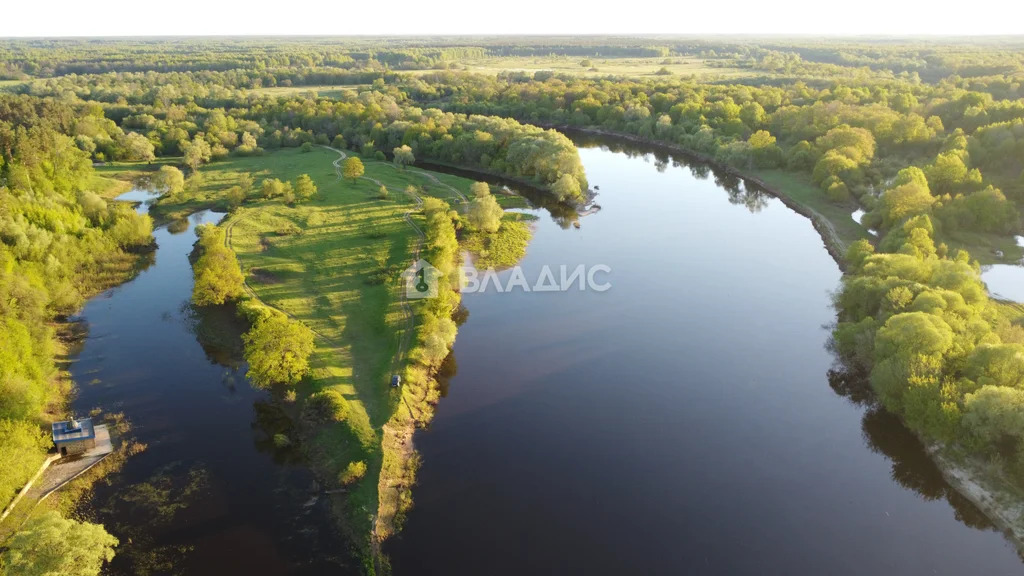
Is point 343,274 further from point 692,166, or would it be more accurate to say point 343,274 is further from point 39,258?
point 692,166

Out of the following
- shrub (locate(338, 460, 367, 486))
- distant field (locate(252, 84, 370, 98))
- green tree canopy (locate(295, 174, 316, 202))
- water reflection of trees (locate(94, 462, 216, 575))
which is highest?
distant field (locate(252, 84, 370, 98))

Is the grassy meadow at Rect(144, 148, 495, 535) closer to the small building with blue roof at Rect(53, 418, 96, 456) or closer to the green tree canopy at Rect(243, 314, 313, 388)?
the green tree canopy at Rect(243, 314, 313, 388)

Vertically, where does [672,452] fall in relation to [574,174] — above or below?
below

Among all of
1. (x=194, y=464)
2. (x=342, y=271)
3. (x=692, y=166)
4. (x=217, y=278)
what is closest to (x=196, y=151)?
(x=342, y=271)

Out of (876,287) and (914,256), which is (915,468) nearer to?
(876,287)

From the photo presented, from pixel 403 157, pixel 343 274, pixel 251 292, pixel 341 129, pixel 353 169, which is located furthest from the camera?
pixel 341 129

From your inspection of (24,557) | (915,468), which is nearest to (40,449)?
(24,557)

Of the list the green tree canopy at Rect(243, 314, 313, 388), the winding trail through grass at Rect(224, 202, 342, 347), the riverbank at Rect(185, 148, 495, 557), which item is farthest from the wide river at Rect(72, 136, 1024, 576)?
the winding trail through grass at Rect(224, 202, 342, 347)
